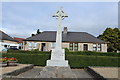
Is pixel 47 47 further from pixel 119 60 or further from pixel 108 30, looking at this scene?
pixel 108 30

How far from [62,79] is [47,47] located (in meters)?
21.2

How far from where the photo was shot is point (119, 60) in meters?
15.1

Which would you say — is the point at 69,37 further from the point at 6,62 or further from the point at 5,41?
the point at 5,41

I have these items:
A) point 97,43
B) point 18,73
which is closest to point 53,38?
point 97,43

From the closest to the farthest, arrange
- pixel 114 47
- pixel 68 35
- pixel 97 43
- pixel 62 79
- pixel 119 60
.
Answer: pixel 62 79 < pixel 119 60 < pixel 97 43 < pixel 68 35 < pixel 114 47

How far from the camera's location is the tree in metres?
36.4

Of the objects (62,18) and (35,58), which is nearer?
(62,18)

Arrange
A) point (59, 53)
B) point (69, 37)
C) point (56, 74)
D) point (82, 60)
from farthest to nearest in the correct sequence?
1. point (69, 37)
2. point (82, 60)
3. point (59, 53)
4. point (56, 74)

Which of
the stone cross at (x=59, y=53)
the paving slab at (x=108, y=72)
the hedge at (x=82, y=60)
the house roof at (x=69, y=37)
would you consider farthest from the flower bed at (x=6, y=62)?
the house roof at (x=69, y=37)

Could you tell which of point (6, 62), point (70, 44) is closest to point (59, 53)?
point (6, 62)

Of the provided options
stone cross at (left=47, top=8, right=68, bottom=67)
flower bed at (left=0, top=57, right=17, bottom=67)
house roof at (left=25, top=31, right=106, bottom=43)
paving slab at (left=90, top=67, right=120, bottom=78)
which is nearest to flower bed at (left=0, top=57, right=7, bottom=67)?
flower bed at (left=0, top=57, right=17, bottom=67)

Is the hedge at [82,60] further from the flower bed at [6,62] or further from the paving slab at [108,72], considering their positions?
the paving slab at [108,72]

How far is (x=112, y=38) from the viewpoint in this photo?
37.1 meters

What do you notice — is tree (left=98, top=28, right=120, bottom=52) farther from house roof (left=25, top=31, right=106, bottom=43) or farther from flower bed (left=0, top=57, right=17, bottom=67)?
flower bed (left=0, top=57, right=17, bottom=67)
